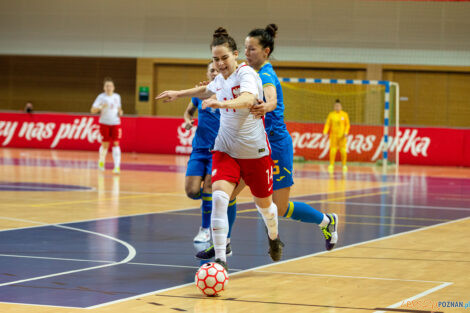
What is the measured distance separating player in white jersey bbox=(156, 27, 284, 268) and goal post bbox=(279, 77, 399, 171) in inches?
724

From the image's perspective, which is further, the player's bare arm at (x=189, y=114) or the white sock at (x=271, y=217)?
the player's bare arm at (x=189, y=114)

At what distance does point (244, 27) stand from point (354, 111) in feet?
18.6

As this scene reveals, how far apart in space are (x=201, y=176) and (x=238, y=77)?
2612mm

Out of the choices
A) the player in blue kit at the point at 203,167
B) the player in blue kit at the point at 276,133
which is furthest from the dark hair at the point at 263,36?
the player in blue kit at the point at 203,167

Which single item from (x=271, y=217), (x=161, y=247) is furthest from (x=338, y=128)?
(x=271, y=217)

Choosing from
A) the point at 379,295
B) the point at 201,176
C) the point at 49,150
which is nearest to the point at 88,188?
the point at 201,176

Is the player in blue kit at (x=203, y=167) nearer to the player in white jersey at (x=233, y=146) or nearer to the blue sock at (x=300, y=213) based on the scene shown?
the blue sock at (x=300, y=213)

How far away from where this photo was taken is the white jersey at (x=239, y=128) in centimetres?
704

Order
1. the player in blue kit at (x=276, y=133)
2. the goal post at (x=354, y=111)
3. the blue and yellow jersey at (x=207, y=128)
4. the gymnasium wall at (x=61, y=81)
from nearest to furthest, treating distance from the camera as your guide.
→ the player in blue kit at (x=276, y=133), the blue and yellow jersey at (x=207, y=128), the goal post at (x=354, y=111), the gymnasium wall at (x=61, y=81)

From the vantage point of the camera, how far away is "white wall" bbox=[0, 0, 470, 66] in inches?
1249

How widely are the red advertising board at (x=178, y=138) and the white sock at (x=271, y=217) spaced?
20.1 meters

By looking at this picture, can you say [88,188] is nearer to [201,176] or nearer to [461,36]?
[201,176]

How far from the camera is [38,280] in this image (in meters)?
6.87

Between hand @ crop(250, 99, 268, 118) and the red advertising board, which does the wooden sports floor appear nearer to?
hand @ crop(250, 99, 268, 118)
